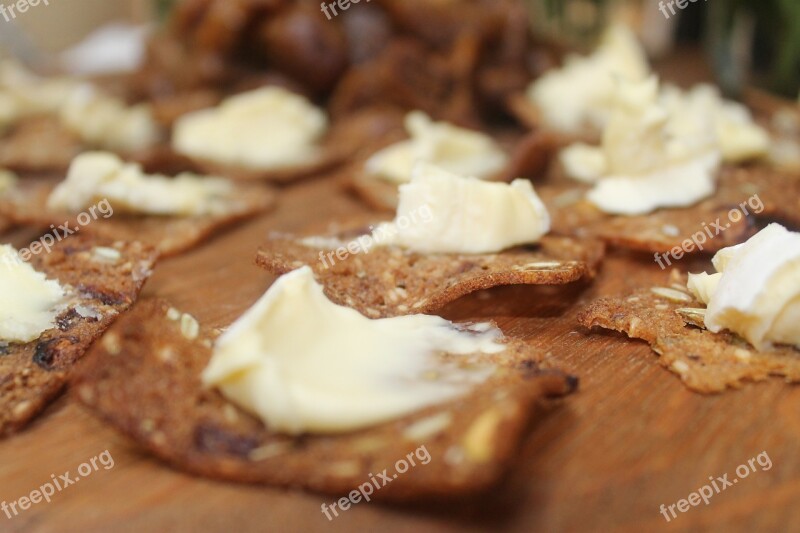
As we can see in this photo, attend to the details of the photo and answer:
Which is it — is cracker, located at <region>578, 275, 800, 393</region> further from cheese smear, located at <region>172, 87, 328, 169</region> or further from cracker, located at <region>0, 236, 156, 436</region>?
cheese smear, located at <region>172, 87, 328, 169</region>

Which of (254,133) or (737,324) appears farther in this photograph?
(254,133)

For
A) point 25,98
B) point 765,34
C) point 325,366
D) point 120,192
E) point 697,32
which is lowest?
point 697,32

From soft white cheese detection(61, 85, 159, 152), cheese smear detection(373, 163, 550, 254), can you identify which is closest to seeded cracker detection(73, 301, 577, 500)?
cheese smear detection(373, 163, 550, 254)

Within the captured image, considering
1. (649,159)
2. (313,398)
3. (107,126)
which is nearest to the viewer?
(313,398)

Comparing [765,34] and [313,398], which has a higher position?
[313,398]

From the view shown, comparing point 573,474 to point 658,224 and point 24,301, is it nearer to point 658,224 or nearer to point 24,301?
point 658,224

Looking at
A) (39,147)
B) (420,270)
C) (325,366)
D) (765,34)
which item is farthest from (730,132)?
(39,147)

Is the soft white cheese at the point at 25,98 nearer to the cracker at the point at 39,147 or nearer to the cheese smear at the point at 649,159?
the cracker at the point at 39,147

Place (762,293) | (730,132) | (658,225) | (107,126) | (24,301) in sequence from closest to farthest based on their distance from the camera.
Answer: (762,293) < (24,301) < (658,225) < (730,132) < (107,126)
